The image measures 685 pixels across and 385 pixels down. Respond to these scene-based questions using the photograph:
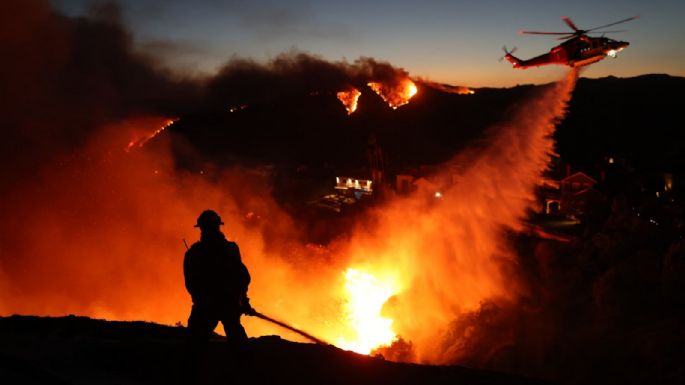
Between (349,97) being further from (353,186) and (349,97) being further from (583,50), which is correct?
(353,186)

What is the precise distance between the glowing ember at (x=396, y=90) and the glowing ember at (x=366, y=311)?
39.8 feet

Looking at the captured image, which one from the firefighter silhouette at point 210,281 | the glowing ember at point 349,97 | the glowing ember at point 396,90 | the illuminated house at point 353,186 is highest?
the illuminated house at point 353,186

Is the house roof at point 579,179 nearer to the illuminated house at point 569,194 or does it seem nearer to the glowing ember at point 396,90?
the illuminated house at point 569,194

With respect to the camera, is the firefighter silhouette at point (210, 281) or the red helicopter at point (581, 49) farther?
the red helicopter at point (581, 49)

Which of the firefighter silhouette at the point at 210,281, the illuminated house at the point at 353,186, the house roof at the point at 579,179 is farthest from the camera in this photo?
the illuminated house at the point at 353,186

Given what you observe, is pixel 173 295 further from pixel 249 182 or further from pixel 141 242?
pixel 249 182

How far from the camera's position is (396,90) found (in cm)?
2102

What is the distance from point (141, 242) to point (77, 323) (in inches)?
691

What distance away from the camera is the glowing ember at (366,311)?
2402 cm

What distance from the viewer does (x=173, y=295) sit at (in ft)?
78.5

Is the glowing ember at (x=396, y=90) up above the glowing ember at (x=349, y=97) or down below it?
above

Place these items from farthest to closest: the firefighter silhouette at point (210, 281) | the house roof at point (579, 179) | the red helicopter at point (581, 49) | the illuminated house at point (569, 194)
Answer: the house roof at point (579, 179)
the illuminated house at point (569, 194)
the red helicopter at point (581, 49)
the firefighter silhouette at point (210, 281)

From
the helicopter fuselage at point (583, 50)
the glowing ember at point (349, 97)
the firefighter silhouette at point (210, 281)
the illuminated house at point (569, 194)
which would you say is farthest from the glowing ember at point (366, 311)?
the firefighter silhouette at point (210, 281)

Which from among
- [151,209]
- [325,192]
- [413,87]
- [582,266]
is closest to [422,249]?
[582,266]
